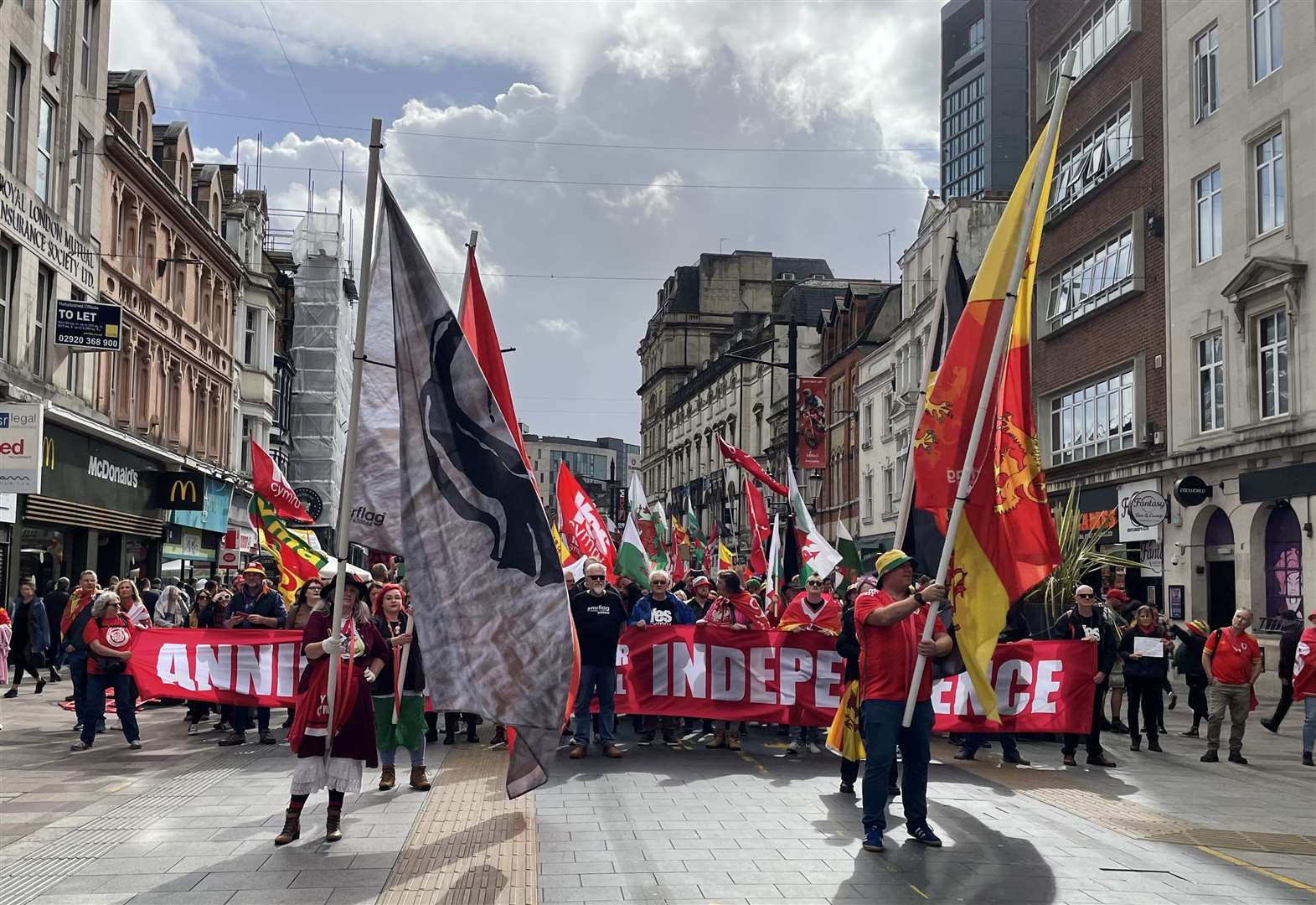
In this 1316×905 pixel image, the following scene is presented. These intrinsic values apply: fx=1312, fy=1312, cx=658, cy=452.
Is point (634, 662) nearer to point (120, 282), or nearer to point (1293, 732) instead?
point (1293, 732)

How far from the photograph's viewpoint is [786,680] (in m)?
13.8

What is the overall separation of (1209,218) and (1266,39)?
3.56m

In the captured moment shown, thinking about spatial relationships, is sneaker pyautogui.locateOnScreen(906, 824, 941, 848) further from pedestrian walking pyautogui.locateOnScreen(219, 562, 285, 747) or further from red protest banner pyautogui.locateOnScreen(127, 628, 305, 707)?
pedestrian walking pyautogui.locateOnScreen(219, 562, 285, 747)

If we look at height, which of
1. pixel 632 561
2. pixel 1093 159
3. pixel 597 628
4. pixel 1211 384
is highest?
pixel 1093 159

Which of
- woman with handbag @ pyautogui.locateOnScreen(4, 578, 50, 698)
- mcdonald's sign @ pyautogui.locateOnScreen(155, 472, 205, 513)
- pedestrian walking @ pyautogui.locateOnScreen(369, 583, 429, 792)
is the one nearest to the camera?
pedestrian walking @ pyautogui.locateOnScreen(369, 583, 429, 792)

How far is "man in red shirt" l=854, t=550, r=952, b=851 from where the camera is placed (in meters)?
8.52

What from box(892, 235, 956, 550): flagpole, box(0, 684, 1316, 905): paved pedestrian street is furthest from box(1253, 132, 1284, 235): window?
box(892, 235, 956, 550): flagpole

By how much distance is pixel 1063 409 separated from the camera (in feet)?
110

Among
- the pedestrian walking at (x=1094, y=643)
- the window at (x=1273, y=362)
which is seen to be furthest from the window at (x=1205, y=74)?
the pedestrian walking at (x=1094, y=643)

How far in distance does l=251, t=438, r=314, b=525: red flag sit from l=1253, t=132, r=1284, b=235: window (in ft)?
57.5

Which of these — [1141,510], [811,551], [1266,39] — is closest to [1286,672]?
[811,551]

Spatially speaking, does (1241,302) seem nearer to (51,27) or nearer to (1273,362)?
(1273,362)

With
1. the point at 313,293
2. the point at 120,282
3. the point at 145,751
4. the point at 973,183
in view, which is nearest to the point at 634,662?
the point at 145,751

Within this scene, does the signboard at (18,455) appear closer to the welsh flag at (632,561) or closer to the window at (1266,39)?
the welsh flag at (632,561)
